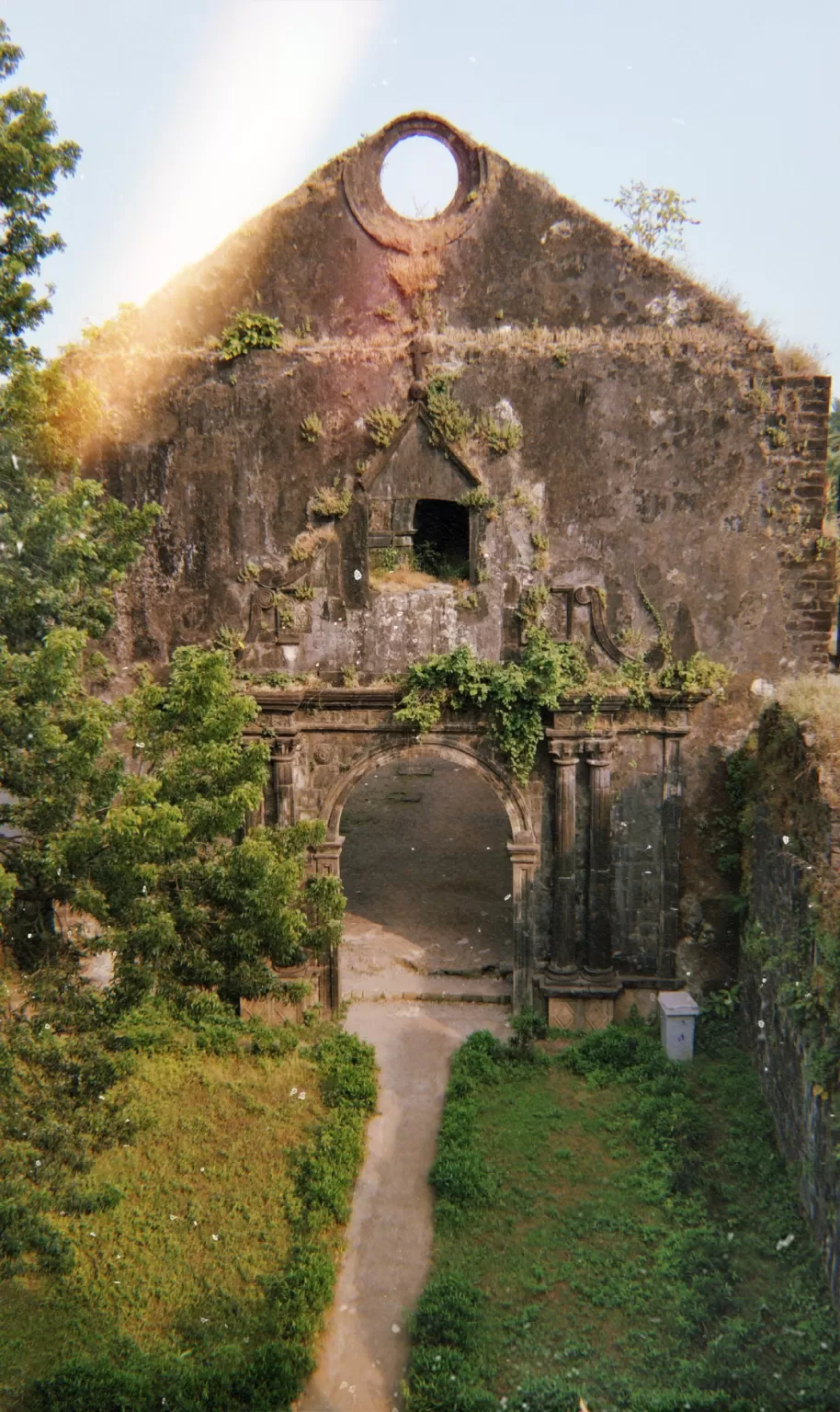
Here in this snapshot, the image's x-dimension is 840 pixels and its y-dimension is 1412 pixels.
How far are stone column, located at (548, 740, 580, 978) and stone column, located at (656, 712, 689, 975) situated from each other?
1.06m

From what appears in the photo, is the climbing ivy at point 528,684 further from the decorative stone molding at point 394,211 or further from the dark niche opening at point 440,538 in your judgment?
the decorative stone molding at point 394,211

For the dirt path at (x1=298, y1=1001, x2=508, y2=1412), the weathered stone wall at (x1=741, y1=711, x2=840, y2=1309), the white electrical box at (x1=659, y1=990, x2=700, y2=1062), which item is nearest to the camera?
the dirt path at (x1=298, y1=1001, x2=508, y2=1412)

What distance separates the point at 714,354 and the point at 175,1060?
33.9 feet

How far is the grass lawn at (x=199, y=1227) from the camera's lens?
7820mm

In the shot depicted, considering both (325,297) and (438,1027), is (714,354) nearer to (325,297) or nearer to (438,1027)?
(325,297)

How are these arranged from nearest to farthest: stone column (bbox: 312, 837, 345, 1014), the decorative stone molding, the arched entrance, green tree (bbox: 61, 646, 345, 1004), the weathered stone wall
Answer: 1. green tree (bbox: 61, 646, 345, 1004)
2. the weathered stone wall
3. the decorative stone molding
4. stone column (bbox: 312, 837, 345, 1014)
5. the arched entrance

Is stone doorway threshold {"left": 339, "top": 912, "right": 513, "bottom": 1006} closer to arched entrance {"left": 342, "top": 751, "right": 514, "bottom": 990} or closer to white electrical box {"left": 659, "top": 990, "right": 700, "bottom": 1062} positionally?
arched entrance {"left": 342, "top": 751, "right": 514, "bottom": 990}

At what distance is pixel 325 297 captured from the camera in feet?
42.2

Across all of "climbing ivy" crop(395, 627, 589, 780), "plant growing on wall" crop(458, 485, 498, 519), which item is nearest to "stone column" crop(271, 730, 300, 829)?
"climbing ivy" crop(395, 627, 589, 780)

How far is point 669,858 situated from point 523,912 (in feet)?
6.23

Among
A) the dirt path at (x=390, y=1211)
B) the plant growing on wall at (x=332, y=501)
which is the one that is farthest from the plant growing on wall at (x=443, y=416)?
the dirt path at (x=390, y=1211)

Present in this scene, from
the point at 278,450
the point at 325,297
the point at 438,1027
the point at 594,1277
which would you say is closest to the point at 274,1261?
the point at 594,1277

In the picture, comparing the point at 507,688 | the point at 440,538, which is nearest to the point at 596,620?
the point at 507,688

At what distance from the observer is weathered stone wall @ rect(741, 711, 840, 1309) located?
7977mm
